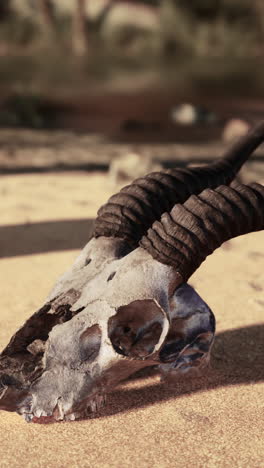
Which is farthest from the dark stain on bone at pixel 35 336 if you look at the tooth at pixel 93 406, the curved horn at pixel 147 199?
the curved horn at pixel 147 199

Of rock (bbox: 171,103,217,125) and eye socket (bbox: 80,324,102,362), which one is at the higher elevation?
eye socket (bbox: 80,324,102,362)

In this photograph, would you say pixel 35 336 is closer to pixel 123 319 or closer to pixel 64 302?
pixel 64 302

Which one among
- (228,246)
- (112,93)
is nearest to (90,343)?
(228,246)

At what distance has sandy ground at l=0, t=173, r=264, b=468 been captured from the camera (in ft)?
9.98

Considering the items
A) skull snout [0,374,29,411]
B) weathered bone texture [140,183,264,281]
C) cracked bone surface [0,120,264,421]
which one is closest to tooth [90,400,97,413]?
cracked bone surface [0,120,264,421]

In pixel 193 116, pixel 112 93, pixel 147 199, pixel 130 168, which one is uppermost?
pixel 147 199

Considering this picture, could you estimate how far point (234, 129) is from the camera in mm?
12820

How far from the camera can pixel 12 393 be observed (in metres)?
3.13

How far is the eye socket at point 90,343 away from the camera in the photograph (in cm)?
322

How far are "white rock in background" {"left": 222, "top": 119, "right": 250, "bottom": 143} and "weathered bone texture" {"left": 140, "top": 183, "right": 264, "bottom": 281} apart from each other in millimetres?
9469

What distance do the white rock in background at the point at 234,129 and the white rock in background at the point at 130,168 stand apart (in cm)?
377

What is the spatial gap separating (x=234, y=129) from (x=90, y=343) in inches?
402

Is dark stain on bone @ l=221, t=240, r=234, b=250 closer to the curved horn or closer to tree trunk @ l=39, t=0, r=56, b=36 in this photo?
the curved horn

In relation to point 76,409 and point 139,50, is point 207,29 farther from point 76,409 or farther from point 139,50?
point 76,409
